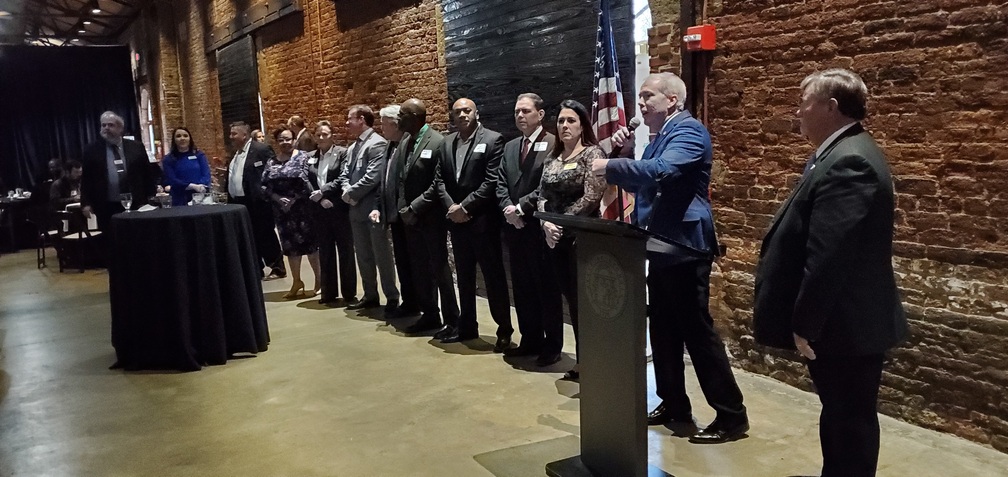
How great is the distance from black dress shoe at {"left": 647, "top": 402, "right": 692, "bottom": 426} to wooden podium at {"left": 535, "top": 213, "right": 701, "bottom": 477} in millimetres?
640

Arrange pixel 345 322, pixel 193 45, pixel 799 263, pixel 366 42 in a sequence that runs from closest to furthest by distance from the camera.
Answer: pixel 799 263
pixel 345 322
pixel 366 42
pixel 193 45

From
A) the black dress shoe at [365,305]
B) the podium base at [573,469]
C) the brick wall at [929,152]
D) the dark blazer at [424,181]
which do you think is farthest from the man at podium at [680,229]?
the black dress shoe at [365,305]

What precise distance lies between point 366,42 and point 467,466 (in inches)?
237

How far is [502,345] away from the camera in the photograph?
16.2 feet

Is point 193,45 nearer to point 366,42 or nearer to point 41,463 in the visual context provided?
point 366,42

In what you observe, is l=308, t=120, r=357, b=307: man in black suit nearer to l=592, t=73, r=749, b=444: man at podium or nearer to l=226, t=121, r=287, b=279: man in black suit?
l=226, t=121, r=287, b=279: man in black suit

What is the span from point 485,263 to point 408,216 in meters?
0.68

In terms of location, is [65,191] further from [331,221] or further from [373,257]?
[373,257]

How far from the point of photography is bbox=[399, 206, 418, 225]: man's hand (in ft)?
17.0

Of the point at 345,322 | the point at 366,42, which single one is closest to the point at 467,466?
the point at 345,322

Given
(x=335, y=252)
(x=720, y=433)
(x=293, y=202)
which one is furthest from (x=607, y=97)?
(x=293, y=202)

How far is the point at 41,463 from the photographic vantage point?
3.46 metres

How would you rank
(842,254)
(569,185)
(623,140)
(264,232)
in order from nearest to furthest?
(842,254), (623,140), (569,185), (264,232)

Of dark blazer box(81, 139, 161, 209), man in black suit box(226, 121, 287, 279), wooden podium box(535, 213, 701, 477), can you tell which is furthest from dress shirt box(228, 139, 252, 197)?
wooden podium box(535, 213, 701, 477)
